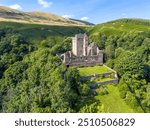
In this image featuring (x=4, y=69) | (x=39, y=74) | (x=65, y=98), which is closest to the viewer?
(x=65, y=98)

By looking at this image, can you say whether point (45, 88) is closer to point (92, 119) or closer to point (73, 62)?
point (73, 62)

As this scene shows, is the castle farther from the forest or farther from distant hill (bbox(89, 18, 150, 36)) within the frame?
distant hill (bbox(89, 18, 150, 36))

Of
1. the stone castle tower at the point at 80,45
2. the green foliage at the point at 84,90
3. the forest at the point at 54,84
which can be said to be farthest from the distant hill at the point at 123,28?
the green foliage at the point at 84,90

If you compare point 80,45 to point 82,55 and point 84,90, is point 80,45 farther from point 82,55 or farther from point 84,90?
point 84,90

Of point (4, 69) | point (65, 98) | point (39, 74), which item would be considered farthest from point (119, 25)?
point (65, 98)

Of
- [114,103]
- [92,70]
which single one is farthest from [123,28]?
[114,103]
